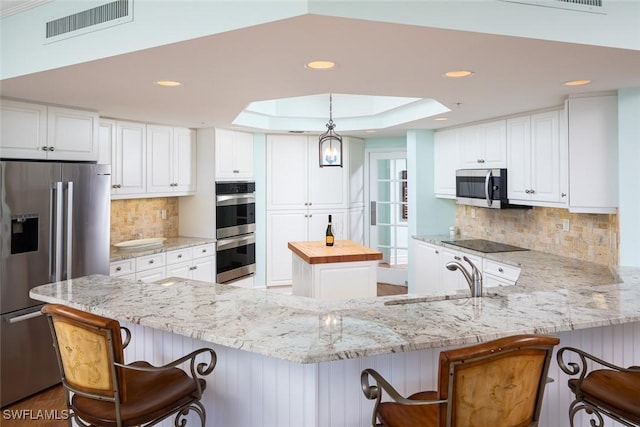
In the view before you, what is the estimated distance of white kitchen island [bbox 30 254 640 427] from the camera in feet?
4.88

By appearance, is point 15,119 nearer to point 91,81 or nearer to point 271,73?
point 91,81

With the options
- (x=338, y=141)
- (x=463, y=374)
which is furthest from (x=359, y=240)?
(x=463, y=374)

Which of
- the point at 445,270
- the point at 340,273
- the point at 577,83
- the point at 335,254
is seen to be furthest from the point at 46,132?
the point at 445,270

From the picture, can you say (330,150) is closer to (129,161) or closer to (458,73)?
(458,73)

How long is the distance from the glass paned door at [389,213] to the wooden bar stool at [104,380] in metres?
4.95

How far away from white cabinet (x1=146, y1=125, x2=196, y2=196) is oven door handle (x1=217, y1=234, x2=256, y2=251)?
0.75 m

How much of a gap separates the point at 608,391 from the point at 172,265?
13.2ft

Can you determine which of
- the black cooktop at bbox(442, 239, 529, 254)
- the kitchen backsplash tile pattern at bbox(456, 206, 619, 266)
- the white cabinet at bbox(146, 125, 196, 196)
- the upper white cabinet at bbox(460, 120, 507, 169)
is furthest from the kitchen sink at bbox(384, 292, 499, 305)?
the white cabinet at bbox(146, 125, 196, 196)

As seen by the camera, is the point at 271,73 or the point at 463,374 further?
the point at 271,73

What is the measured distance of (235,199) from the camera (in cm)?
555

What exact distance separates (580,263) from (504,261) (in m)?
0.60

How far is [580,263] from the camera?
3.58 metres

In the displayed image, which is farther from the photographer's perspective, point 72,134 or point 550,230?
point 550,230

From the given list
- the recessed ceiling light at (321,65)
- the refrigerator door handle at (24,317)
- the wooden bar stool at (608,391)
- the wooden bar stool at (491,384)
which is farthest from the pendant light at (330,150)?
the wooden bar stool at (491,384)
